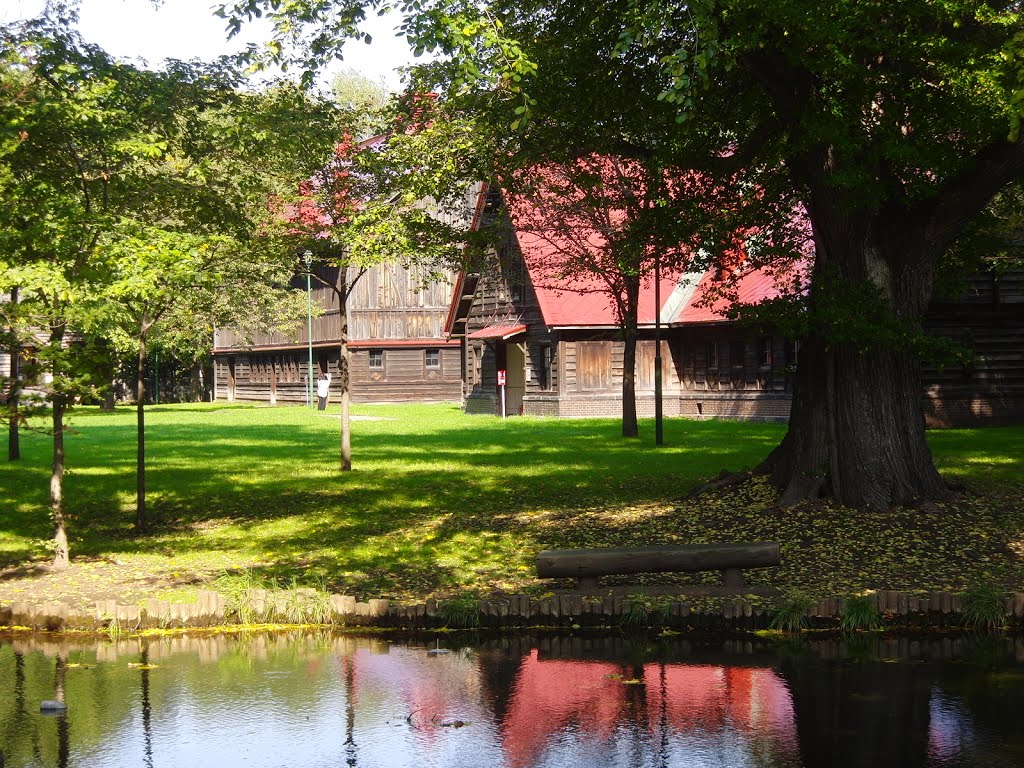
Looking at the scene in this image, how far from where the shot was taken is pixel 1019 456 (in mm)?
23375

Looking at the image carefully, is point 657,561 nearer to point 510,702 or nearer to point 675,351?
point 510,702

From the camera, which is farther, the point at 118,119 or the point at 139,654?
the point at 118,119

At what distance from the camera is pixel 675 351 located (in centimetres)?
4200

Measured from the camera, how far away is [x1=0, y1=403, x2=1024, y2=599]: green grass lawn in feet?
42.2

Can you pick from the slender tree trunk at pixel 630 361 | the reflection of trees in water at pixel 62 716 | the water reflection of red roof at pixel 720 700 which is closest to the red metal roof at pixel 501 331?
the slender tree trunk at pixel 630 361

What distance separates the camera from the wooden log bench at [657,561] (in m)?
11.2

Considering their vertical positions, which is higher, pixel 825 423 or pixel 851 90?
pixel 851 90

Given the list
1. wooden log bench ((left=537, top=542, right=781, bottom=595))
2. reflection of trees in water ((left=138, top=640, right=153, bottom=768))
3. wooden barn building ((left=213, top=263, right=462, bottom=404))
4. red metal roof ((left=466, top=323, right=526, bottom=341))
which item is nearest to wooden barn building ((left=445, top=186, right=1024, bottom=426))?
red metal roof ((left=466, top=323, right=526, bottom=341))

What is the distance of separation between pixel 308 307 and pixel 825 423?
4056 centimetres

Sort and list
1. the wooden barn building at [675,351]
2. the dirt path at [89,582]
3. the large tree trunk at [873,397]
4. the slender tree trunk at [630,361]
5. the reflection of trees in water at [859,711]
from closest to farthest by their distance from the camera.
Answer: the reflection of trees in water at [859,711] < the dirt path at [89,582] < the large tree trunk at [873,397] < the slender tree trunk at [630,361] < the wooden barn building at [675,351]

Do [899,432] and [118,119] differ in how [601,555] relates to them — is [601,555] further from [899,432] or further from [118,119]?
[118,119]

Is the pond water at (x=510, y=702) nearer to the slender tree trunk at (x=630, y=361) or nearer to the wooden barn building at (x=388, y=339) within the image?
the slender tree trunk at (x=630, y=361)

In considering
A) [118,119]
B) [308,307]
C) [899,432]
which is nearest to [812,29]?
[899,432]

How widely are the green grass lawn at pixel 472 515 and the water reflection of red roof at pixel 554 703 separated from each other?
2.73 metres
